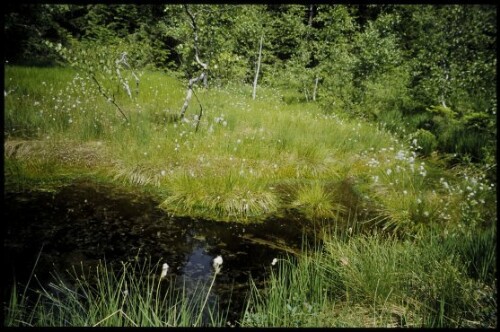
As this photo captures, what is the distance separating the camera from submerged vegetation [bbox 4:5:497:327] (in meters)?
3.19

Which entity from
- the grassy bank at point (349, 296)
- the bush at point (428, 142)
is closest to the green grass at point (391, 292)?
the grassy bank at point (349, 296)

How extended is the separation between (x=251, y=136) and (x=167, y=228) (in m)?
4.83

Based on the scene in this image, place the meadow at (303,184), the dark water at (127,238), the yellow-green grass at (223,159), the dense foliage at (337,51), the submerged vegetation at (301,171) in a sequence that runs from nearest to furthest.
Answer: the submerged vegetation at (301,171) < the meadow at (303,184) < the dark water at (127,238) < the yellow-green grass at (223,159) < the dense foliage at (337,51)

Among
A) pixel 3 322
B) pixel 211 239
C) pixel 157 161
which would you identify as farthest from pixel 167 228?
pixel 3 322

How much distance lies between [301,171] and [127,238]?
494cm

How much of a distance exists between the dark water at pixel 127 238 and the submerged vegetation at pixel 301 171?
0.28 meters

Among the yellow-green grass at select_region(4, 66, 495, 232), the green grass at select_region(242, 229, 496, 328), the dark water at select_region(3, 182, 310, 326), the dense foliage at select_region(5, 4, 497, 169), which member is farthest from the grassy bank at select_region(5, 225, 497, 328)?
the dense foliage at select_region(5, 4, 497, 169)

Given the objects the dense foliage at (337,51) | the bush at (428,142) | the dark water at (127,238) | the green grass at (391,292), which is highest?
the dense foliage at (337,51)

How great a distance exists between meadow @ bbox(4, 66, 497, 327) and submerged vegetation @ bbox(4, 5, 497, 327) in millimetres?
35

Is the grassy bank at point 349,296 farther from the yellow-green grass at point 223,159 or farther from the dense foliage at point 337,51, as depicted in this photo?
the dense foliage at point 337,51

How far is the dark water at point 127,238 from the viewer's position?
4.25 metres

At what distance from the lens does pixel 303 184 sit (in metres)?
8.15

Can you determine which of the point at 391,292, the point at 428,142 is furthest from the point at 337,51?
the point at 391,292

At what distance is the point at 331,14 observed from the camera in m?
17.5
